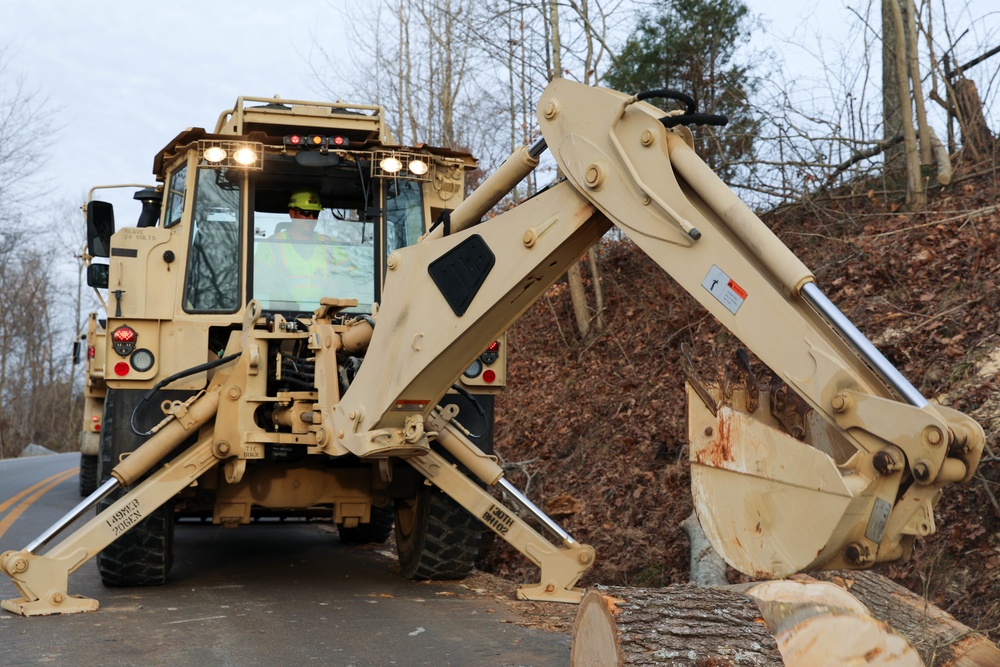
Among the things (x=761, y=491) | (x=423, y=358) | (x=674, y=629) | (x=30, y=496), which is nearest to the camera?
(x=761, y=491)

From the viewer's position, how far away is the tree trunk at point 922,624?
4.63m

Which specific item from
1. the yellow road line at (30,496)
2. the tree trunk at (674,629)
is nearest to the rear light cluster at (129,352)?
the tree trunk at (674,629)

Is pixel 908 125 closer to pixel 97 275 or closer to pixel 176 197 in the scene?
pixel 176 197

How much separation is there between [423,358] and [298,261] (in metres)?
2.73

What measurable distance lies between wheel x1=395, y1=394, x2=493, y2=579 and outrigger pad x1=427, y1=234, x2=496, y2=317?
8.29ft

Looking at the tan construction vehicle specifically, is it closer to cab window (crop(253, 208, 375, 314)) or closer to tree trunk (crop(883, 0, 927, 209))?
cab window (crop(253, 208, 375, 314))

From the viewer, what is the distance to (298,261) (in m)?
7.93

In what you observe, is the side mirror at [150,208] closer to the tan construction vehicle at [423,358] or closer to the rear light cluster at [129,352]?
the tan construction vehicle at [423,358]

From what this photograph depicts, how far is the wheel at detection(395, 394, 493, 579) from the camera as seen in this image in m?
7.83

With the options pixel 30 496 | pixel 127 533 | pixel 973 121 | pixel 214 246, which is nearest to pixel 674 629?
pixel 127 533

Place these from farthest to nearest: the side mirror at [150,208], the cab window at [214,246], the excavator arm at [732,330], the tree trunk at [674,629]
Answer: the side mirror at [150,208], the cab window at [214,246], the tree trunk at [674,629], the excavator arm at [732,330]

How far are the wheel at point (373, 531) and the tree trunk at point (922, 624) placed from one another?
6.11 m

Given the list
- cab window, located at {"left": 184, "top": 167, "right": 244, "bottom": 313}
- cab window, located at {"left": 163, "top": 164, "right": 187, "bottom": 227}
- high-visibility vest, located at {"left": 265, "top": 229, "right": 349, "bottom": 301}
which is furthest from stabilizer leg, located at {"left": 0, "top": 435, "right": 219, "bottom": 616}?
cab window, located at {"left": 163, "top": 164, "right": 187, "bottom": 227}

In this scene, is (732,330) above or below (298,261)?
below
